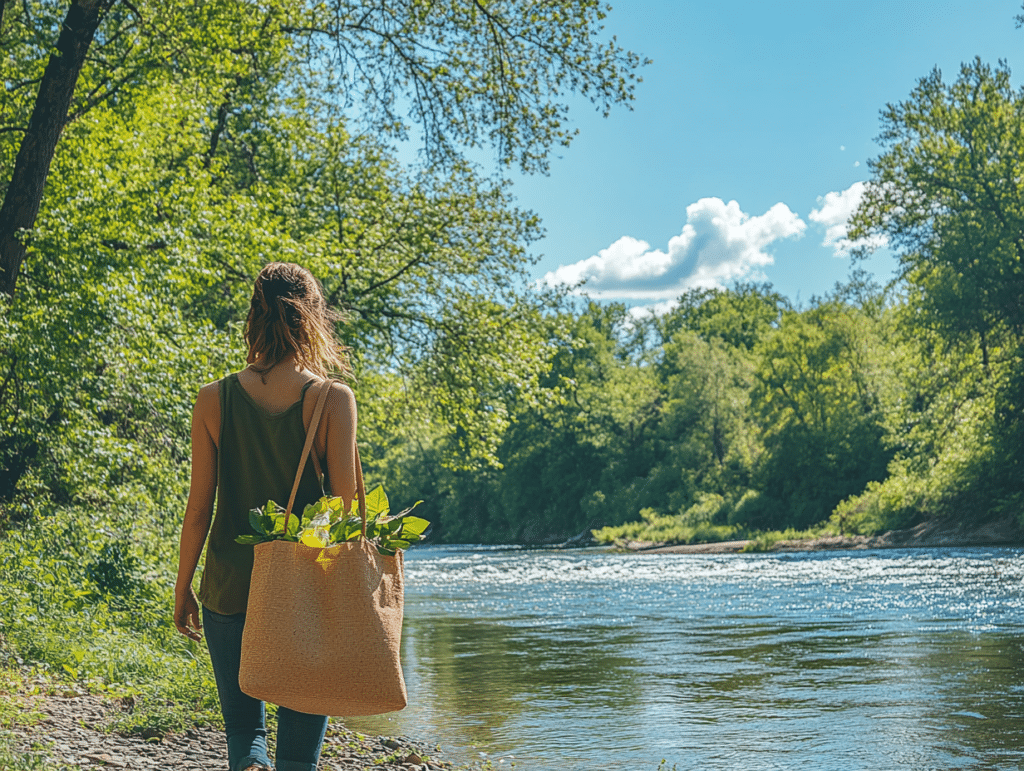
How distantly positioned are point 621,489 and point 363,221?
159ft

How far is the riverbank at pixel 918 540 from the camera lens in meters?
30.8

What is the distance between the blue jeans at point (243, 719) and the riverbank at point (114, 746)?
230 centimetres

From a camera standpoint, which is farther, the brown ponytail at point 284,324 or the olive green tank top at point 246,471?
the brown ponytail at point 284,324

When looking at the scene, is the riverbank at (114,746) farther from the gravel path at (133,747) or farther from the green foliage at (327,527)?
the green foliage at (327,527)

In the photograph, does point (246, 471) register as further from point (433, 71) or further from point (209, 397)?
point (433, 71)

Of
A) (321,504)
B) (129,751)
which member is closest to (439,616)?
(129,751)

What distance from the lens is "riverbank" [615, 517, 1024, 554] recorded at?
3084cm

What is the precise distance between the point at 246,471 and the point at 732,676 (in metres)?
9.09

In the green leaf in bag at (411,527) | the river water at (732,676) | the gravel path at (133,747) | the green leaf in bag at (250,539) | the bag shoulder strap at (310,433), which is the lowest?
the river water at (732,676)

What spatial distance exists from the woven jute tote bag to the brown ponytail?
0.48m

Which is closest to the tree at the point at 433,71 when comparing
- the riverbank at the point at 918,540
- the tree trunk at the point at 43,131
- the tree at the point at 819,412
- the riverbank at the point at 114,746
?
the tree trunk at the point at 43,131

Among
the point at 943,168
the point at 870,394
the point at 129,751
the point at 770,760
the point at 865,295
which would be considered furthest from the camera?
the point at 865,295

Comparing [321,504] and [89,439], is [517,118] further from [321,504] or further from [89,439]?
[321,504]

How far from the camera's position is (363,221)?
1700 centimetres
